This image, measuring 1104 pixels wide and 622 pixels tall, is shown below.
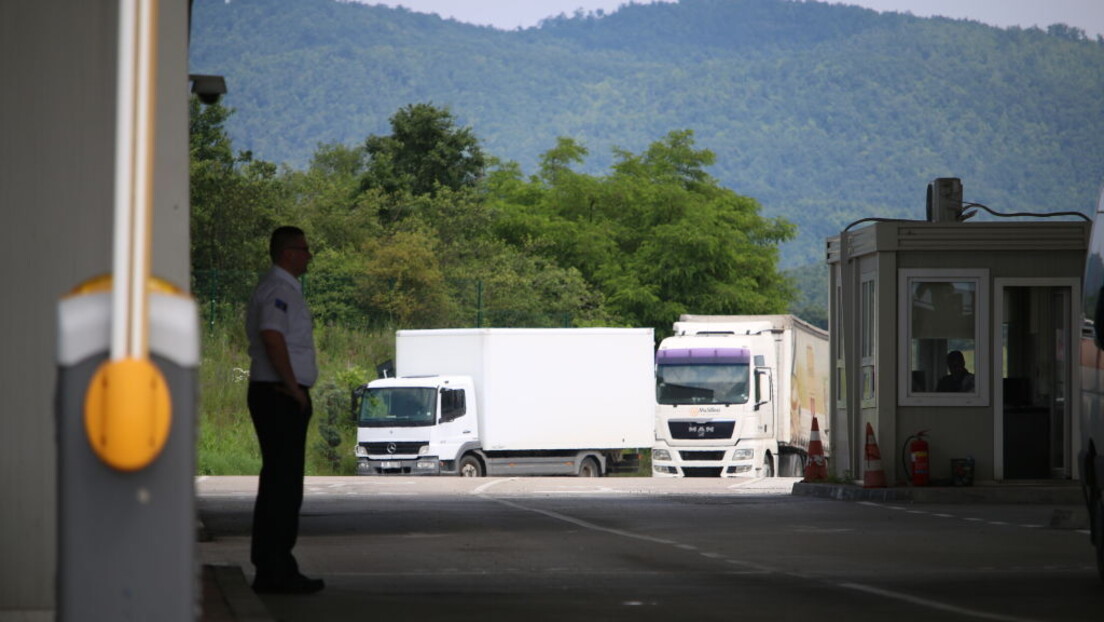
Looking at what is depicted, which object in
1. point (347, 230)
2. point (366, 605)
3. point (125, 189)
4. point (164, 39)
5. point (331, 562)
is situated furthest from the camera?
point (347, 230)

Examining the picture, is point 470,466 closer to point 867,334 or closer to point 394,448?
point 394,448

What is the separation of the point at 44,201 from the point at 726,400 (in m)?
32.6

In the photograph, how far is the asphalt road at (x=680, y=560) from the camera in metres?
9.79

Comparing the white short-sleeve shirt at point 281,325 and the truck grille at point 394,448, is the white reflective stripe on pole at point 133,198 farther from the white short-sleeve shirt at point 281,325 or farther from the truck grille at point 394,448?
the truck grille at point 394,448

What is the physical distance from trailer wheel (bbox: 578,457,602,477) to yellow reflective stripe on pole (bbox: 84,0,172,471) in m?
35.5

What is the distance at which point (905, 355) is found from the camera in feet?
74.3

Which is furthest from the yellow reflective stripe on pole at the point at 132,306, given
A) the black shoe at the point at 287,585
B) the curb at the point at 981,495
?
the curb at the point at 981,495

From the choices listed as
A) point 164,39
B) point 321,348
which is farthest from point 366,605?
point 321,348

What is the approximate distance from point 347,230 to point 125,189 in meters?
67.5

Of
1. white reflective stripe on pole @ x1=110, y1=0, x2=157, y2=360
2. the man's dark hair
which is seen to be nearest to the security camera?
the man's dark hair

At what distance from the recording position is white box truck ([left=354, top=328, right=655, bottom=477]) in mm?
37000

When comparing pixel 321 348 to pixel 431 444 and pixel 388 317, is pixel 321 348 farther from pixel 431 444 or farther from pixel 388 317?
pixel 431 444

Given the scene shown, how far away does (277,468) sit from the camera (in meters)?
9.95

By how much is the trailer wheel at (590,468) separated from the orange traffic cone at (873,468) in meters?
17.1
